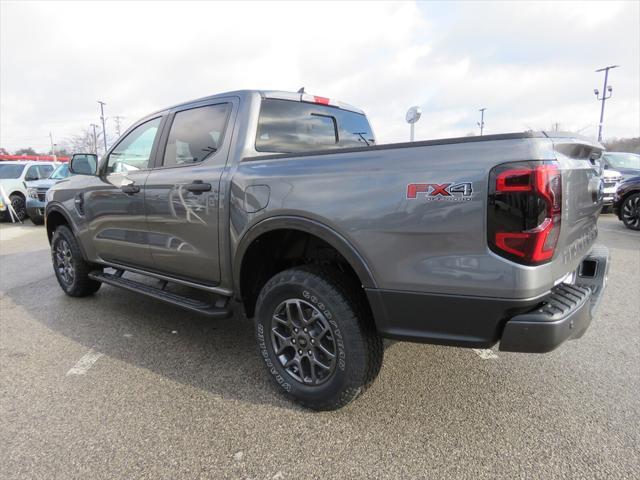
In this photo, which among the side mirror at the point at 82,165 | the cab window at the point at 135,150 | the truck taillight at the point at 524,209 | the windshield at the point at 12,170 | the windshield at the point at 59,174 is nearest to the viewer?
the truck taillight at the point at 524,209

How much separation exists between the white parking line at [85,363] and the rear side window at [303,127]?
2045 millimetres

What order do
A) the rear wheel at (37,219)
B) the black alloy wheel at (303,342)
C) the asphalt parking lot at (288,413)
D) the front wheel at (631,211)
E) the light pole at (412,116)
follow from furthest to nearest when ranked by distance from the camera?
1. the rear wheel at (37,219)
2. the front wheel at (631,211)
3. the light pole at (412,116)
4. the black alloy wheel at (303,342)
5. the asphalt parking lot at (288,413)

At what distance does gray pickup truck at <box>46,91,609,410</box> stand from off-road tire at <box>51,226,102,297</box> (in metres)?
1.13

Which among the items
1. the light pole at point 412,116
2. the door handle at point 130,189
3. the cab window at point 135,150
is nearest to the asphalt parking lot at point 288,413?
the door handle at point 130,189

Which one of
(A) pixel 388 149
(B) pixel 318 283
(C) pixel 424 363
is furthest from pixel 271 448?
(A) pixel 388 149

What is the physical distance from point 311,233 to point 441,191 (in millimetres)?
767

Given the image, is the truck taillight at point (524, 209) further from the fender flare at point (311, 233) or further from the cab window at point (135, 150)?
the cab window at point (135, 150)

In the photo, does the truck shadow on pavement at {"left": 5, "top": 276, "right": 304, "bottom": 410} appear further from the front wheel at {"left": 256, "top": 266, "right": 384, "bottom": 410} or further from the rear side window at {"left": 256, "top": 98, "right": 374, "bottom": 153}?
the rear side window at {"left": 256, "top": 98, "right": 374, "bottom": 153}

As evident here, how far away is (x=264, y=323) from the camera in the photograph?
2631 millimetres

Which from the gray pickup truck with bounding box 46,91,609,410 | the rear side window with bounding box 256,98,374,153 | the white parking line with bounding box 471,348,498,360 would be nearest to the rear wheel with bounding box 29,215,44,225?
the gray pickup truck with bounding box 46,91,609,410

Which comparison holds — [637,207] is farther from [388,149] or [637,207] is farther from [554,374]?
[388,149]

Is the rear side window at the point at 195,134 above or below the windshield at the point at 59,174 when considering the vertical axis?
above

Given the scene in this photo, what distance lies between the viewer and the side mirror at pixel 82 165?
4043mm

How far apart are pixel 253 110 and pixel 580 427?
2.78m
